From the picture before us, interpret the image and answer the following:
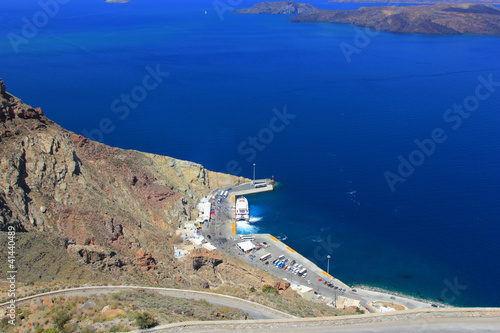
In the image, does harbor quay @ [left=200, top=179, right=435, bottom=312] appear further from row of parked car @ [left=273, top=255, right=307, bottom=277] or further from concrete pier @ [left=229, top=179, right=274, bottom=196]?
concrete pier @ [left=229, top=179, right=274, bottom=196]

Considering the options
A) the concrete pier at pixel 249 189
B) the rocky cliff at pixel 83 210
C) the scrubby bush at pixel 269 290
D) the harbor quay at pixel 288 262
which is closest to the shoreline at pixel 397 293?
the harbor quay at pixel 288 262

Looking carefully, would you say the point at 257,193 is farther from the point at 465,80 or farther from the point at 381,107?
the point at 465,80

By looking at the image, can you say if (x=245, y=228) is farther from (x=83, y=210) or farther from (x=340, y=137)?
(x=340, y=137)

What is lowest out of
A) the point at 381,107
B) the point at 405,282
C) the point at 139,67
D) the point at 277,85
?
the point at 405,282

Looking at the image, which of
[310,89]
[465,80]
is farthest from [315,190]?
[465,80]

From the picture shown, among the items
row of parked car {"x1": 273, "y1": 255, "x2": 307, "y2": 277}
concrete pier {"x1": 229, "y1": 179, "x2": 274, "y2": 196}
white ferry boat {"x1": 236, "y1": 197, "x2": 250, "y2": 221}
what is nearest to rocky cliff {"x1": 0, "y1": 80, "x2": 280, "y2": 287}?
row of parked car {"x1": 273, "y1": 255, "x2": 307, "y2": 277}

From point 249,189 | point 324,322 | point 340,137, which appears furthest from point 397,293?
point 340,137
